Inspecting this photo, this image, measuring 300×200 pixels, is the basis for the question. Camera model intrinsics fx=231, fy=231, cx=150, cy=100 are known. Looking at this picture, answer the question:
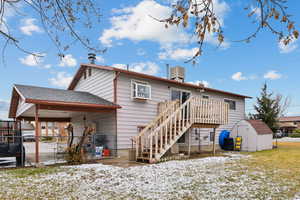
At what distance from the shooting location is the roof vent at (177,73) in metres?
14.0

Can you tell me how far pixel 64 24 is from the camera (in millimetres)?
2992

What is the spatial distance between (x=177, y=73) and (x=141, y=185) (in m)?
9.49

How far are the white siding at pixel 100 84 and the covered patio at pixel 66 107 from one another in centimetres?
40

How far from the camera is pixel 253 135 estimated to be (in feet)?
46.8

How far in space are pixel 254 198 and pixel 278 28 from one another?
3.23 meters

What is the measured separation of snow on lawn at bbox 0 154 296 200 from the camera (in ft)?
15.1

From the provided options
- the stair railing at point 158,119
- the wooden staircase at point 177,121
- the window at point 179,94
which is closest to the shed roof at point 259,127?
the wooden staircase at point 177,121

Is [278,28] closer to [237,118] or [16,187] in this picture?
[16,187]

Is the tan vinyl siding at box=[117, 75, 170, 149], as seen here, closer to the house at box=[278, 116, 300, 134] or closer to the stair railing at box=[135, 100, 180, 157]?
the stair railing at box=[135, 100, 180, 157]

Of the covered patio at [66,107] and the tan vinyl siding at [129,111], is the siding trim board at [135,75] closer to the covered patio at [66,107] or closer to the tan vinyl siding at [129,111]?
the tan vinyl siding at [129,111]

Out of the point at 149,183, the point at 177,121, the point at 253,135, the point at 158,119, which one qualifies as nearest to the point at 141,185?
the point at 149,183

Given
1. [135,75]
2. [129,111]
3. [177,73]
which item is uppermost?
[177,73]

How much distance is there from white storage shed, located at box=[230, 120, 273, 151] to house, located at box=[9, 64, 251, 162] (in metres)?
2.94

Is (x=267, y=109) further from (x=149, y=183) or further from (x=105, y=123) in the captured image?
(x=149, y=183)
